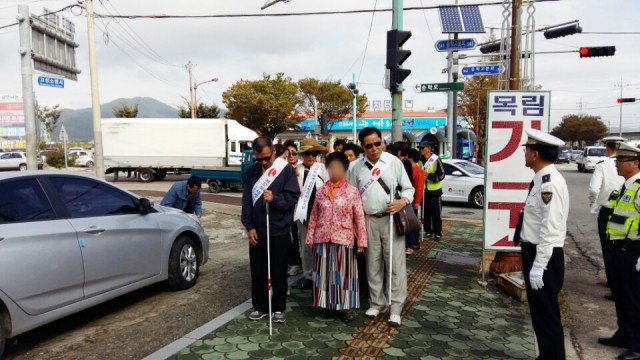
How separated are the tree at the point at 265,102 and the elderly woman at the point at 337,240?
34216 mm

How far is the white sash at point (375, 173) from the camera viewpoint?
4.31 metres

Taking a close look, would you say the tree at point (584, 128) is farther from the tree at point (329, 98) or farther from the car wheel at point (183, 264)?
the car wheel at point (183, 264)

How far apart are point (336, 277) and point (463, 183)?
10234 millimetres

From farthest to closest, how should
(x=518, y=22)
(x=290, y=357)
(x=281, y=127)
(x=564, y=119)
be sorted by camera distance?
(x=564, y=119) → (x=281, y=127) → (x=518, y=22) → (x=290, y=357)

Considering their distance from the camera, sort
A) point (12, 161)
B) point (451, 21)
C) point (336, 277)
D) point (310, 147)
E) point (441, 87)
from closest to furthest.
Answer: point (336, 277) < point (310, 147) < point (441, 87) < point (451, 21) < point (12, 161)

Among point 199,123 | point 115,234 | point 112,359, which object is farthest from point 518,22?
point 199,123

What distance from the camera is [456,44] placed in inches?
539

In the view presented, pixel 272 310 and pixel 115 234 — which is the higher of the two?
pixel 115 234

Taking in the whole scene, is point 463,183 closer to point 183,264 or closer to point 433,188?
point 433,188

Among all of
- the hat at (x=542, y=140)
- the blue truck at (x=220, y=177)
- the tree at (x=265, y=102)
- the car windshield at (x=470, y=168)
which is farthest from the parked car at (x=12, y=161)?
the hat at (x=542, y=140)

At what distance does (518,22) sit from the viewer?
20.1ft

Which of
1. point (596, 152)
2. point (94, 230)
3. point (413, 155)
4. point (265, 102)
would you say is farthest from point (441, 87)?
point (265, 102)

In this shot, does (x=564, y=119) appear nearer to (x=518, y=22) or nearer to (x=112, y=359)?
(x=518, y=22)

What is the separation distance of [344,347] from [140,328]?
2.08m
